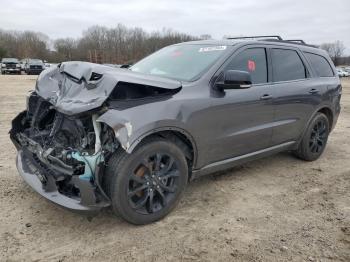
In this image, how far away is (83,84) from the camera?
333 centimetres

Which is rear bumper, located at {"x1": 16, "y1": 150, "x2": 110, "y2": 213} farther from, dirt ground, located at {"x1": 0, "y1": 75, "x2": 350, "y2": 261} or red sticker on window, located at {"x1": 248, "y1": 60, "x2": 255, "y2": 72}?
red sticker on window, located at {"x1": 248, "y1": 60, "x2": 255, "y2": 72}

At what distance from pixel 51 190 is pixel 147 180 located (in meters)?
0.86

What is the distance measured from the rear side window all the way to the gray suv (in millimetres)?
596

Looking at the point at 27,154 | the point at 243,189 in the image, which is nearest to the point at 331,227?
the point at 243,189

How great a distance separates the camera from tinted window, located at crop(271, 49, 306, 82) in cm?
464

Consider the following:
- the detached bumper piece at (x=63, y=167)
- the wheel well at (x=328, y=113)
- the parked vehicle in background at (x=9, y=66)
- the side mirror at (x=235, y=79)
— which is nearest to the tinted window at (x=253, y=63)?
the side mirror at (x=235, y=79)

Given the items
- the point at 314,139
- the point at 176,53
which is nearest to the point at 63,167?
the point at 176,53

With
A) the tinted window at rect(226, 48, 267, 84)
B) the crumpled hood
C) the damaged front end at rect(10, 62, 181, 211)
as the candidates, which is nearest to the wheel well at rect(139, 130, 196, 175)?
the damaged front end at rect(10, 62, 181, 211)

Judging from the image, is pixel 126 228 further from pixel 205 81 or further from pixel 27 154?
pixel 205 81

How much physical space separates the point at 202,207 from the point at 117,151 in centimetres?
126

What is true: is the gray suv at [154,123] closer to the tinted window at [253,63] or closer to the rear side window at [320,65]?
the tinted window at [253,63]

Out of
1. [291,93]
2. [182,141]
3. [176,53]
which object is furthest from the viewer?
[291,93]

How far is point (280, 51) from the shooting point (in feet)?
15.7

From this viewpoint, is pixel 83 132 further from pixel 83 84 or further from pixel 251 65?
pixel 251 65
